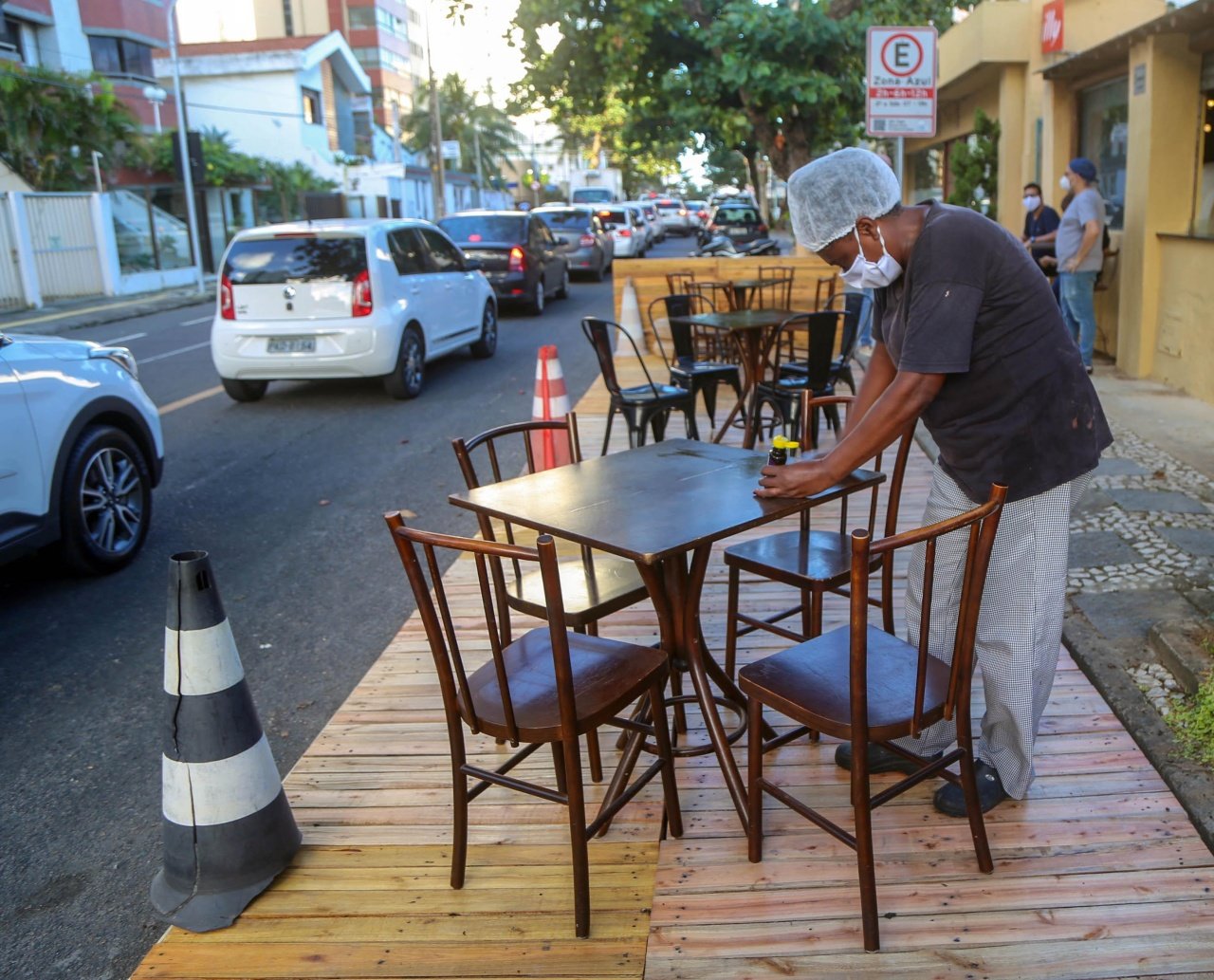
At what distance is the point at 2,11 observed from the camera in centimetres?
2681

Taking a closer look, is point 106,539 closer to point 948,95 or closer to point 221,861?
point 221,861

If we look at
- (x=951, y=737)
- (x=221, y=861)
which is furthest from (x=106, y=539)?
(x=951, y=737)

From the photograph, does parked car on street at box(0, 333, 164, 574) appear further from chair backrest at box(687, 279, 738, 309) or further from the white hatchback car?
chair backrest at box(687, 279, 738, 309)

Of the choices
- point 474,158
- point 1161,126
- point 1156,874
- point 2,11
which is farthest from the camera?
point 474,158

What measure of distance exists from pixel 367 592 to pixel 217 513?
1.94 m

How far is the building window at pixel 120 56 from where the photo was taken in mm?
32844

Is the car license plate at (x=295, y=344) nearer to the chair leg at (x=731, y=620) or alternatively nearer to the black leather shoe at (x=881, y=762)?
the chair leg at (x=731, y=620)

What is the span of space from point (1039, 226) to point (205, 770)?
10382mm

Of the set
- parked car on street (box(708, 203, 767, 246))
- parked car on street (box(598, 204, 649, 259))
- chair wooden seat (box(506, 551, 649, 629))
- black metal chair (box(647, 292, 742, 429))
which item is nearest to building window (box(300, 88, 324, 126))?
parked car on street (box(598, 204, 649, 259))

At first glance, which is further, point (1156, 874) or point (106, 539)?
point (106, 539)

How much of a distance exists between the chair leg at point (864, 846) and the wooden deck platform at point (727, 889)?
0.17ft

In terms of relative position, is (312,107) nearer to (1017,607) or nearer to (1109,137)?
(1109,137)

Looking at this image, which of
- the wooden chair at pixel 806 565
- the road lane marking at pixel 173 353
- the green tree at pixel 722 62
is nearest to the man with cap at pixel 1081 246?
the green tree at pixel 722 62

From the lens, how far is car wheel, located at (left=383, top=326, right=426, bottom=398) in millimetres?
10477
